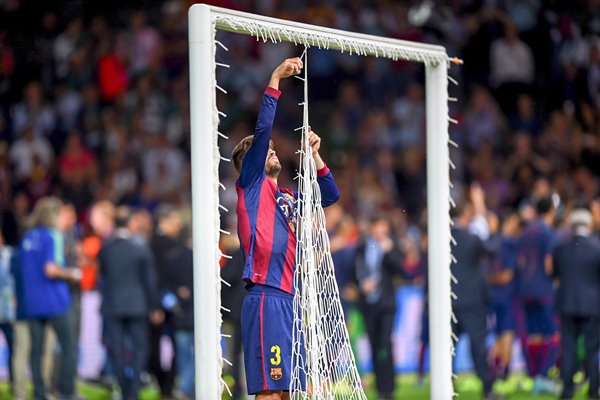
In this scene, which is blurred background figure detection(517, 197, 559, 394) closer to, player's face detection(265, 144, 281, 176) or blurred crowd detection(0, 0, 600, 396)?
blurred crowd detection(0, 0, 600, 396)

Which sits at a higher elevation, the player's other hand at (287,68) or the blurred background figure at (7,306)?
the player's other hand at (287,68)

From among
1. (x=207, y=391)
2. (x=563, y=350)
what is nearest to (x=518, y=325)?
(x=563, y=350)

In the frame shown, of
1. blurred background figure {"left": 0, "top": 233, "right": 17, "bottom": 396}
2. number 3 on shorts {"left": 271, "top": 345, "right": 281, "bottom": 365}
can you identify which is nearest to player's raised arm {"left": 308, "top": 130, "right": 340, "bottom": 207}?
number 3 on shorts {"left": 271, "top": 345, "right": 281, "bottom": 365}

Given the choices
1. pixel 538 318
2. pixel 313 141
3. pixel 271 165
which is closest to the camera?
pixel 271 165

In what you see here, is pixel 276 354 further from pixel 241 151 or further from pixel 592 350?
pixel 592 350

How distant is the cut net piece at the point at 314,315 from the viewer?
748 cm

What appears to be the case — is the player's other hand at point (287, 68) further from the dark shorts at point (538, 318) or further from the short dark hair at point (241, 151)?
the dark shorts at point (538, 318)

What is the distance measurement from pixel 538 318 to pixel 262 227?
7764 mm

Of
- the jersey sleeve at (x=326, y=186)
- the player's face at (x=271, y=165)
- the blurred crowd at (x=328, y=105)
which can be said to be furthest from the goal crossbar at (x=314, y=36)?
the blurred crowd at (x=328, y=105)

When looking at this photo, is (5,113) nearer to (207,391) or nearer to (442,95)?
(442,95)

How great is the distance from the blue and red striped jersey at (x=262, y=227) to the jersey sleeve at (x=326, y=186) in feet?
1.81

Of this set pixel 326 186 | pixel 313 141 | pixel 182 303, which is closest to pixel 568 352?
pixel 182 303

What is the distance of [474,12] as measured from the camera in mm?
18391

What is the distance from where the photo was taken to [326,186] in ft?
26.2
